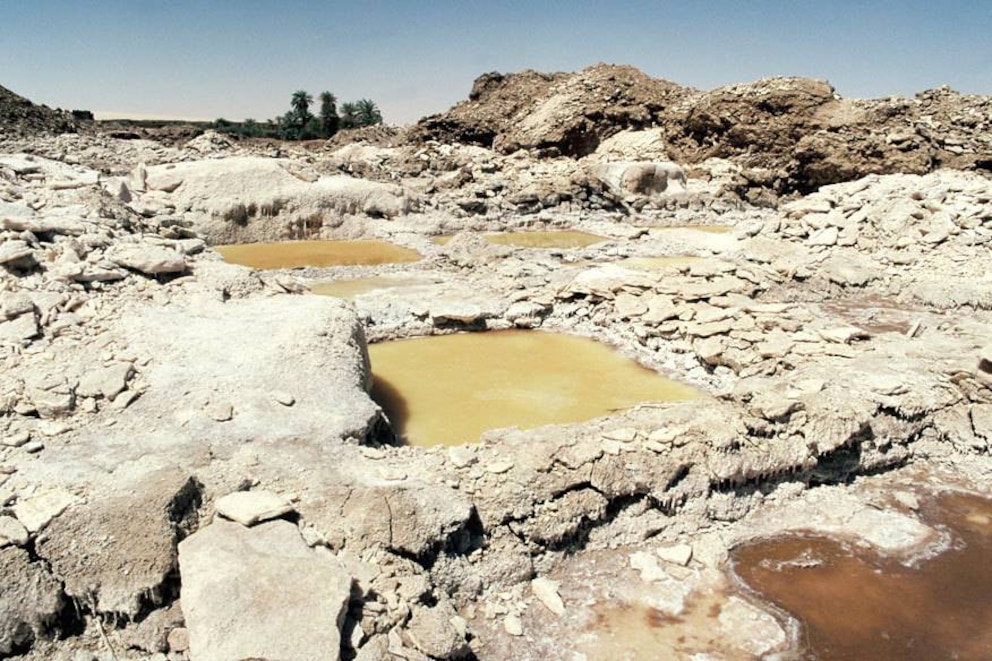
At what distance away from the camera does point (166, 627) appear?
3811mm

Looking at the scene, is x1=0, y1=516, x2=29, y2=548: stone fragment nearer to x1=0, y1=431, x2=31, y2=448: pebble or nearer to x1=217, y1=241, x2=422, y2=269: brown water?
x1=0, y1=431, x2=31, y2=448: pebble

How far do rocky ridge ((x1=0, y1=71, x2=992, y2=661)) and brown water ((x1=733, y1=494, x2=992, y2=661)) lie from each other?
0.22m

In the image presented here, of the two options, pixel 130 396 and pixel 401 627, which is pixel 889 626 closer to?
pixel 401 627

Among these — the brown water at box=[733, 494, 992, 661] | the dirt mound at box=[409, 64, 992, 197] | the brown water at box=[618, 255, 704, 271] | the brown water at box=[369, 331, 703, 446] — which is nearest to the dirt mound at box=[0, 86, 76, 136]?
the dirt mound at box=[409, 64, 992, 197]

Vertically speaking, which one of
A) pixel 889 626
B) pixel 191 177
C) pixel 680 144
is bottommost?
pixel 889 626

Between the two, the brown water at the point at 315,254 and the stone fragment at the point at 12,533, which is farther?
the brown water at the point at 315,254

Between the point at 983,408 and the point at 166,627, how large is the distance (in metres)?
7.19

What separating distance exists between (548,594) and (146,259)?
19.1 feet

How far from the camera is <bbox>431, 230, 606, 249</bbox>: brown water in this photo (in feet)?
52.5

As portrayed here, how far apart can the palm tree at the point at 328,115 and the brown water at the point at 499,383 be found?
4044 cm

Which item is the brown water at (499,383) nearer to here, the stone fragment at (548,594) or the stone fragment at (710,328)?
the stone fragment at (710,328)

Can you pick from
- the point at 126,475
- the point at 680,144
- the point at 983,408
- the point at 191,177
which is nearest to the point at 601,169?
the point at 680,144

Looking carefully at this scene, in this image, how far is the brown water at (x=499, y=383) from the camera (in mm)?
6859

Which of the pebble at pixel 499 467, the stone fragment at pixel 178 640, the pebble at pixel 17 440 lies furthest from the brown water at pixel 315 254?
the stone fragment at pixel 178 640
